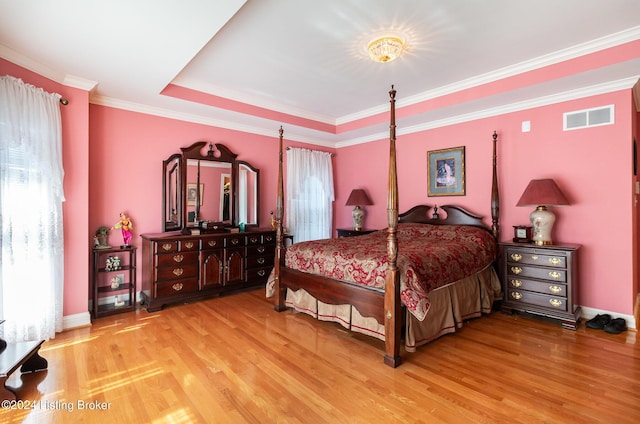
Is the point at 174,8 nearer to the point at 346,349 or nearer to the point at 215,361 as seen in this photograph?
the point at 215,361

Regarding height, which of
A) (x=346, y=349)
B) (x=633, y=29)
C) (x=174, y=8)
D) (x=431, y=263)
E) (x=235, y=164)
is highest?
(x=633, y=29)

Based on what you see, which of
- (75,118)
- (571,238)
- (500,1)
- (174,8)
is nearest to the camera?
(174,8)

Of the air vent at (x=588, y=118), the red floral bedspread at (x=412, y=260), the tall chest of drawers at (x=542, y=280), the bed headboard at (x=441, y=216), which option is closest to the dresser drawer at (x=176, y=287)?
the red floral bedspread at (x=412, y=260)

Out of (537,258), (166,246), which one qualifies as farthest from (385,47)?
(166,246)

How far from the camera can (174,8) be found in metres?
2.04

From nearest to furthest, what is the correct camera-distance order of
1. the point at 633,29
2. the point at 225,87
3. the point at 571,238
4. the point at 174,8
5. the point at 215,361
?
the point at 174,8, the point at 215,361, the point at 633,29, the point at 571,238, the point at 225,87

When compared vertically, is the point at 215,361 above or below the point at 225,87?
below

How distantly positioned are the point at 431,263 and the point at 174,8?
8.86 feet

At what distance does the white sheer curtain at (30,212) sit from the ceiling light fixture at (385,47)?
301 centimetres

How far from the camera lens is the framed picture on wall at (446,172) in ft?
A: 14.5

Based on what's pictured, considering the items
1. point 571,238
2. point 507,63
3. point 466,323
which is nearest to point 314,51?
point 507,63

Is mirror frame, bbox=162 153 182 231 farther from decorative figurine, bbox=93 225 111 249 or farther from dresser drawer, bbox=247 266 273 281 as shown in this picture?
dresser drawer, bbox=247 266 273 281

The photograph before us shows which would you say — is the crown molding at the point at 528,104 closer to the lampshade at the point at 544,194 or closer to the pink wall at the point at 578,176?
the pink wall at the point at 578,176

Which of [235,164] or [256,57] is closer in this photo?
[256,57]
